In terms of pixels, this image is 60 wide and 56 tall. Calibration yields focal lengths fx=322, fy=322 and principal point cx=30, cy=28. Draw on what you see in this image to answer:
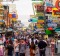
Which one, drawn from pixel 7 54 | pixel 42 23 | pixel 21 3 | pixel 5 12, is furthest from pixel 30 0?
pixel 7 54

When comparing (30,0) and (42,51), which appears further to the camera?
(30,0)

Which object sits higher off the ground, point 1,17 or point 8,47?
point 8,47

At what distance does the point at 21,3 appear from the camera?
3317 inches

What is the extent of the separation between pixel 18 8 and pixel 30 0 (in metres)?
4.19

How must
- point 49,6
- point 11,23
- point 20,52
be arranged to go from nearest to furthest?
point 20,52 → point 49,6 → point 11,23

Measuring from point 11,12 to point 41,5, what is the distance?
711 cm

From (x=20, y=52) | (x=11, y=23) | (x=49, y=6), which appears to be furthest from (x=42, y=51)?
(x=11, y=23)

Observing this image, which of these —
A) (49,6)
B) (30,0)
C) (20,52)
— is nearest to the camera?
(20,52)

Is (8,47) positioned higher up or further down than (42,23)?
higher up

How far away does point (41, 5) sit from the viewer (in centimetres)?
7069

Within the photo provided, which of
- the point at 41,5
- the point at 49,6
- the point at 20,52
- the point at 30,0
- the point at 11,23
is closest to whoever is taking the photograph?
the point at 20,52

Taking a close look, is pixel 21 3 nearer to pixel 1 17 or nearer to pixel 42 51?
pixel 1 17

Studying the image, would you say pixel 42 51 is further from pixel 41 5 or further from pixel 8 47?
pixel 41 5

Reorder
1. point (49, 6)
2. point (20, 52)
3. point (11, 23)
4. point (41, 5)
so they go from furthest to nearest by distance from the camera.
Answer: point (11, 23), point (41, 5), point (49, 6), point (20, 52)
